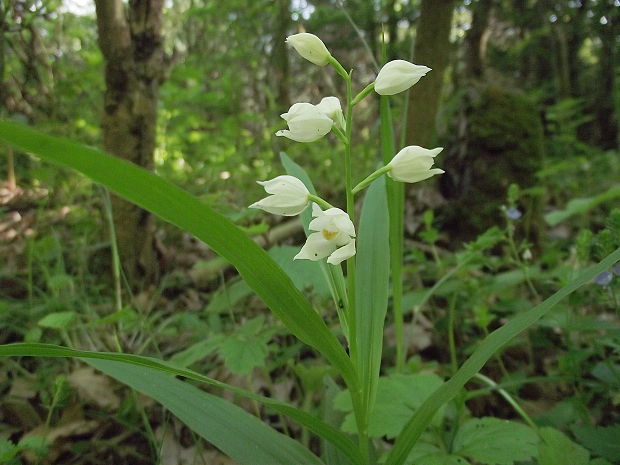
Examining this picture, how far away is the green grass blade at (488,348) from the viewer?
2.18ft

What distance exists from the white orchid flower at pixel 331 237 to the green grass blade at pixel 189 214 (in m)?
0.09

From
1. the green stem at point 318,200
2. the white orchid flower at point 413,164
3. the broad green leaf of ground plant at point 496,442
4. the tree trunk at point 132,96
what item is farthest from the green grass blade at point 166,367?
the tree trunk at point 132,96

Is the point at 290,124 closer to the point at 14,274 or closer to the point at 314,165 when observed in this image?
the point at 14,274

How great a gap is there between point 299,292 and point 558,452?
593 millimetres

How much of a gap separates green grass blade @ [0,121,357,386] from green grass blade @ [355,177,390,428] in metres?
0.13

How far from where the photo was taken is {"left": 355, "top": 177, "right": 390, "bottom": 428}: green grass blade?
87cm

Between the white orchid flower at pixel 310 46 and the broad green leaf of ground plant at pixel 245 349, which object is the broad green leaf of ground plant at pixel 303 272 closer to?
the broad green leaf of ground plant at pixel 245 349

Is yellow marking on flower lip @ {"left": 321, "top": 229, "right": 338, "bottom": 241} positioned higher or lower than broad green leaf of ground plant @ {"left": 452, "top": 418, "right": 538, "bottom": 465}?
higher

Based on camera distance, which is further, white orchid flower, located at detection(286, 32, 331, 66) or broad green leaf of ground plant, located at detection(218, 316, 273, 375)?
broad green leaf of ground plant, located at detection(218, 316, 273, 375)

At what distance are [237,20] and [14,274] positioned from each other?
2678 millimetres

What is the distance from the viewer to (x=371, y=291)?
3.10ft

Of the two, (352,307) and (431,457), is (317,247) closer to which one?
(352,307)

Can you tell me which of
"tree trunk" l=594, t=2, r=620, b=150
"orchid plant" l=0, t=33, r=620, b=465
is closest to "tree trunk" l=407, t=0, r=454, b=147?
"orchid plant" l=0, t=33, r=620, b=465

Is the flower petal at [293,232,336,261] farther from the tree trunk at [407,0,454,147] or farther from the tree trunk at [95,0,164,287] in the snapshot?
the tree trunk at [407,0,454,147]
